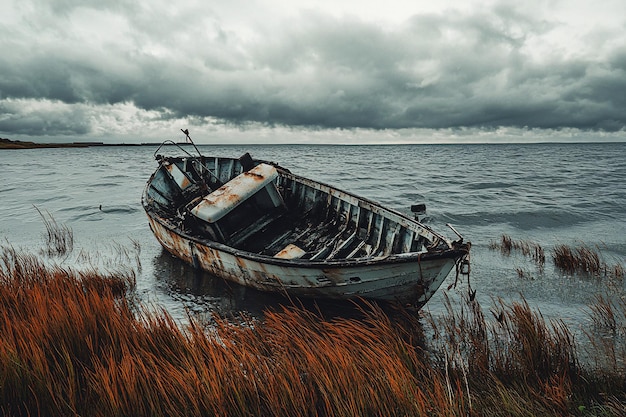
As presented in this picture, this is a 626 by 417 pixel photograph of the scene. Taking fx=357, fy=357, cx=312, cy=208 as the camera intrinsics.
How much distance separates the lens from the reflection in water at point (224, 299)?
6.55m

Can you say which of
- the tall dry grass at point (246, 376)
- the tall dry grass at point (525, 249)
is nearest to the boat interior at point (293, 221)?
the tall dry grass at point (246, 376)

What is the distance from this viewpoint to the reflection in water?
655 cm

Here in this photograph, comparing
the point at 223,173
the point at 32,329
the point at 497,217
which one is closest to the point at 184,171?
the point at 223,173

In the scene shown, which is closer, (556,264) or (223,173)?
(556,264)

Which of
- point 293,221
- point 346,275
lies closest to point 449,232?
point 293,221

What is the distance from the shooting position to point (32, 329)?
3861mm

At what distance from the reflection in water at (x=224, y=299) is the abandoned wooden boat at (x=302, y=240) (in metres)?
0.32

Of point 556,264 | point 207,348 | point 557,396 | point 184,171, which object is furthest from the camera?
point 184,171

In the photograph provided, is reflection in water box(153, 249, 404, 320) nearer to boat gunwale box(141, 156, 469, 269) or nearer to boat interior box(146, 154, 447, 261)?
boat gunwale box(141, 156, 469, 269)

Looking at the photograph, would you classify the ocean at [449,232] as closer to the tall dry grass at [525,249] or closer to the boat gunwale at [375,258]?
the tall dry grass at [525,249]

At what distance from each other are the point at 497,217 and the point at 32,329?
54.7ft

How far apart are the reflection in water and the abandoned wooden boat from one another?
32cm

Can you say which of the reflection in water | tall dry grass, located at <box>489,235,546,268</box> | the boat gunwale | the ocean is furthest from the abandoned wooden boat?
tall dry grass, located at <box>489,235,546,268</box>

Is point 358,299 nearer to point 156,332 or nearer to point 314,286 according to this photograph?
point 314,286
